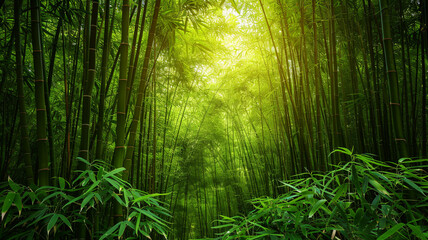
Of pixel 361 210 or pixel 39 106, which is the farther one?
pixel 39 106

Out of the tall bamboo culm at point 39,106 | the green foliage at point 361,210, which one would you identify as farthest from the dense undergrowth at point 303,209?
the tall bamboo culm at point 39,106

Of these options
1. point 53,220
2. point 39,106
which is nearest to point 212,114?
point 39,106

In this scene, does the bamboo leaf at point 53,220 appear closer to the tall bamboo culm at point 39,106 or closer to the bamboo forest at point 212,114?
the bamboo forest at point 212,114

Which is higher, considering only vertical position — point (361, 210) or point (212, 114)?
point (212, 114)

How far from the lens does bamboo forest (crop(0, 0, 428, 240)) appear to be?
120 centimetres

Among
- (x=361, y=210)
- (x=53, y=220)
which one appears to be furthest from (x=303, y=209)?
(x=53, y=220)

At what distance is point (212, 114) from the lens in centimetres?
524

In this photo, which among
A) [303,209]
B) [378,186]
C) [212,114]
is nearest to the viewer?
[378,186]

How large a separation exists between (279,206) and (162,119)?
3.08 meters

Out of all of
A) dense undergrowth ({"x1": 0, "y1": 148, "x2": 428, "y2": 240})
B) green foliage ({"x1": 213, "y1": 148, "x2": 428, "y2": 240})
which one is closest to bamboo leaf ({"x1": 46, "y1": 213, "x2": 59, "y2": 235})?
dense undergrowth ({"x1": 0, "y1": 148, "x2": 428, "y2": 240})

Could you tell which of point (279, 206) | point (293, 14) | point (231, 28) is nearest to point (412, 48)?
point (293, 14)

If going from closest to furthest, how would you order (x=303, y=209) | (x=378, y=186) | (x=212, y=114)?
(x=378, y=186), (x=303, y=209), (x=212, y=114)

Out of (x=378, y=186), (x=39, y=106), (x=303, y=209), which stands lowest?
(x=303, y=209)

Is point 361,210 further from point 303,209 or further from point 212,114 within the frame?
point 212,114
